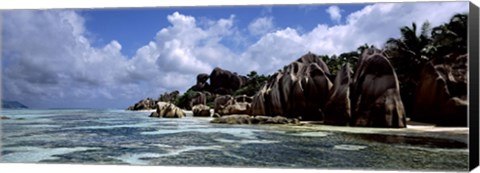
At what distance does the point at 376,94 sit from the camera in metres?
9.71

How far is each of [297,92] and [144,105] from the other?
7.50 feet

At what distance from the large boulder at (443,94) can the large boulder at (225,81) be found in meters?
2.29

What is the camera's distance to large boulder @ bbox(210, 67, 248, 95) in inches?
368

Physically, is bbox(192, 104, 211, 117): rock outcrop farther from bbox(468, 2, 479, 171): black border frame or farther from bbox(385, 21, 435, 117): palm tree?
bbox(468, 2, 479, 171): black border frame

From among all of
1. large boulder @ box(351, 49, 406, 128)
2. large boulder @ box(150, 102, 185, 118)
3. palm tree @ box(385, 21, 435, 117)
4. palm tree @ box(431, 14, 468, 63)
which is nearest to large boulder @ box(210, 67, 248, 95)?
large boulder @ box(150, 102, 185, 118)

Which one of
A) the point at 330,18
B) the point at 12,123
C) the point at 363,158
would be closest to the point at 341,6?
the point at 330,18

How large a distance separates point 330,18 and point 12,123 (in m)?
4.55

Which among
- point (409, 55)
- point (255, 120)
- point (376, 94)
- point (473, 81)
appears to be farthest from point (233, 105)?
point (473, 81)

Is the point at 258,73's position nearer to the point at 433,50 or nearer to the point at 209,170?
the point at 209,170

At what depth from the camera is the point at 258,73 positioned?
9.35 m

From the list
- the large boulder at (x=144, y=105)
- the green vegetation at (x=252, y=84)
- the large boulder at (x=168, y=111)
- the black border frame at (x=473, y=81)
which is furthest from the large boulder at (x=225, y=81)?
the black border frame at (x=473, y=81)

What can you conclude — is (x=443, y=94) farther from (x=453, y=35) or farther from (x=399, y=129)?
(x=453, y=35)

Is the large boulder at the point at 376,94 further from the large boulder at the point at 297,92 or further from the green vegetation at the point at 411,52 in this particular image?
the large boulder at the point at 297,92

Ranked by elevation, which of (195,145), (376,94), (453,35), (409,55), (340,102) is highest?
(453,35)
